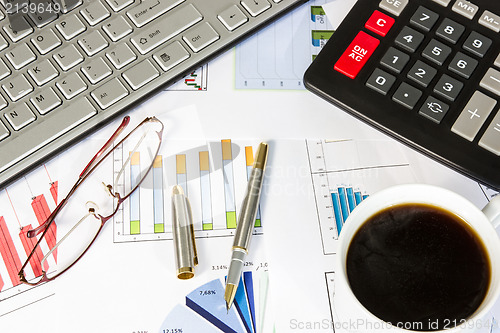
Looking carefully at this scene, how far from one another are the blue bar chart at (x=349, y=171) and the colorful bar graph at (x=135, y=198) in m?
0.14

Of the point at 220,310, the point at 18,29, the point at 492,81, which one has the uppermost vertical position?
the point at 18,29

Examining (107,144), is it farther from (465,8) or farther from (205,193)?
(465,8)

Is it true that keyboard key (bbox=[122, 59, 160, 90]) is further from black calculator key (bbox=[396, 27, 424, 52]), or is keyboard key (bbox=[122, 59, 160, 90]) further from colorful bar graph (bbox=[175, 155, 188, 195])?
black calculator key (bbox=[396, 27, 424, 52])

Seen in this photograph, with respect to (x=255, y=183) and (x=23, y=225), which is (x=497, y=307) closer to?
(x=255, y=183)

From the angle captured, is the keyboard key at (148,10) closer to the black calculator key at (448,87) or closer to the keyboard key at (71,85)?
the keyboard key at (71,85)

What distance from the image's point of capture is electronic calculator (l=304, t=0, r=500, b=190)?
43 centimetres

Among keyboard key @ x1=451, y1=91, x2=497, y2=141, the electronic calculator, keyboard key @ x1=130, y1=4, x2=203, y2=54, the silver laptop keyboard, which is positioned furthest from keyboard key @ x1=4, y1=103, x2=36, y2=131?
keyboard key @ x1=451, y1=91, x2=497, y2=141

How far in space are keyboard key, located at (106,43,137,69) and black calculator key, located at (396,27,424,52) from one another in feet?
0.71

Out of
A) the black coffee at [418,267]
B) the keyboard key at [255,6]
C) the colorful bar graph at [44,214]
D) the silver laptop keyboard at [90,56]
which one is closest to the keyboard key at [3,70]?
the silver laptop keyboard at [90,56]

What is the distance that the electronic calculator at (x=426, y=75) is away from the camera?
1.41 ft

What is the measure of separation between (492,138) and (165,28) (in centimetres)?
28

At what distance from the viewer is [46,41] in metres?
0.47

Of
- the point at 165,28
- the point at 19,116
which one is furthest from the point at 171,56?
the point at 19,116

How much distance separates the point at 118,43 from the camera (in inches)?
18.5
